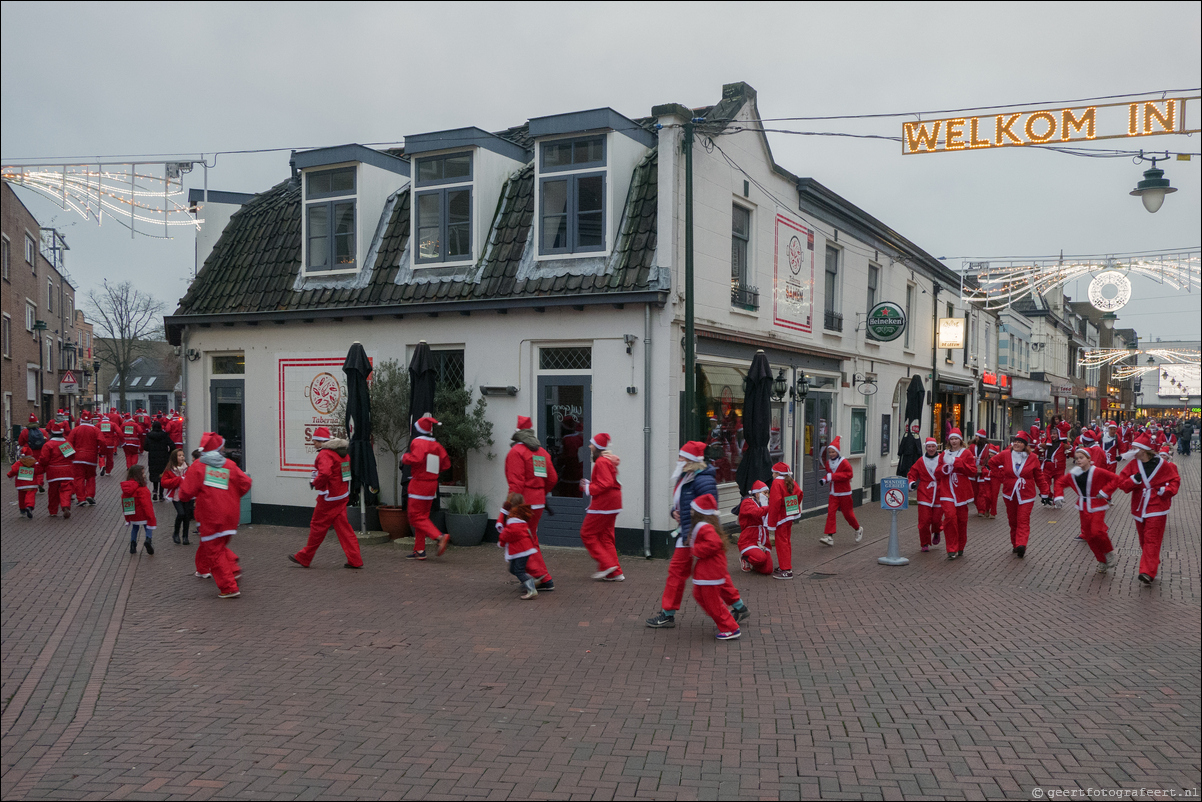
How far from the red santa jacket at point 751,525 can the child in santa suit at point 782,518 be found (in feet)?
0.58

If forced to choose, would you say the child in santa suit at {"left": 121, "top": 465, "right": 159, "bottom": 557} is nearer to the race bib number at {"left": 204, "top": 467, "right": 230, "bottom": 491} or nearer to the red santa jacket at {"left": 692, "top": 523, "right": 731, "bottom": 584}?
the race bib number at {"left": 204, "top": 467, "right": 230, "bottom": 491}

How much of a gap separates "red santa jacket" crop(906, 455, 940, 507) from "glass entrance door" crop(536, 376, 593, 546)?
4.87 meters

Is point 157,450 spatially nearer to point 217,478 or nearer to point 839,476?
point 217,478

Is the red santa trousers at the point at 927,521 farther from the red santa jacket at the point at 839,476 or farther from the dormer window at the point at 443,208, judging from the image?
the dormer window at the point at 443,208

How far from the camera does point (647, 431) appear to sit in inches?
452

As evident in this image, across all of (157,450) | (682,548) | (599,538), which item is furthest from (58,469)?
(682,548)

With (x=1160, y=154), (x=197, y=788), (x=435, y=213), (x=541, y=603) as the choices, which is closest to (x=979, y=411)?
(x=1160, y=154)

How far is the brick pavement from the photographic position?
4637 mm

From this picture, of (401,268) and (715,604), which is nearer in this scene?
(715,604)

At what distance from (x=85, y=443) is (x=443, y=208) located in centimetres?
794

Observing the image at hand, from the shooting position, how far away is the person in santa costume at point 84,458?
572 inches

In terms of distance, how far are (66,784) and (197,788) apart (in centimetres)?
76

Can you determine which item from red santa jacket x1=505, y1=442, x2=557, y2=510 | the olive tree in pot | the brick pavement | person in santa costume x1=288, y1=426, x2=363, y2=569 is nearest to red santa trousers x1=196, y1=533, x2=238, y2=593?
the brick pavement

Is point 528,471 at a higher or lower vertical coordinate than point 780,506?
higher
